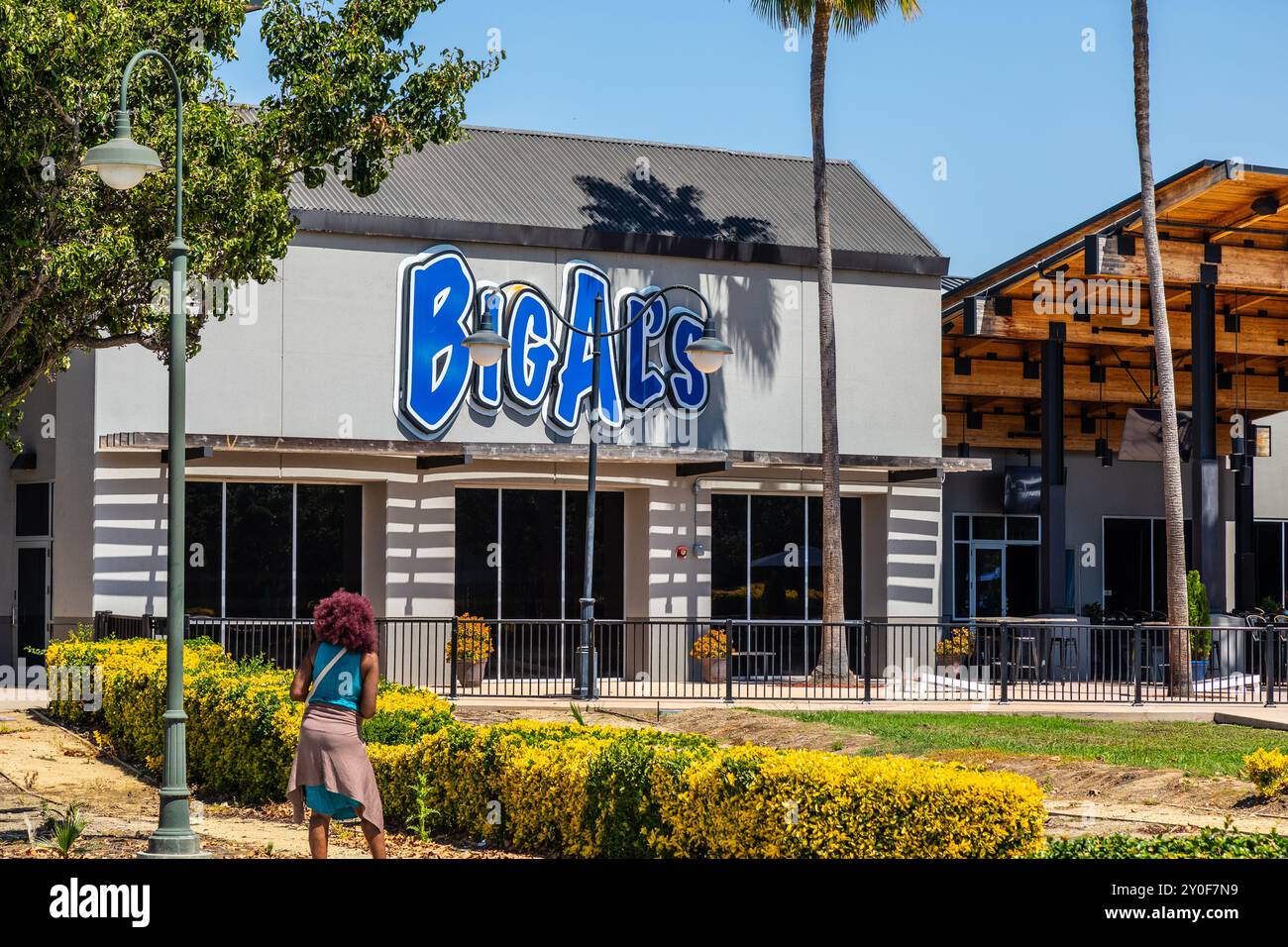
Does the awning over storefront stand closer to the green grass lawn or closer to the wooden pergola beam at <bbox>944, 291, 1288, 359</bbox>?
the wooden pergola beam at <bbox>944, 291, 1288, 359</bbox>

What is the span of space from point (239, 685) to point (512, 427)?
11417 millimetres

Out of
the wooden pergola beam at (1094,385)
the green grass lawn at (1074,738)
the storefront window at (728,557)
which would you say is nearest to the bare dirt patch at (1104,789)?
the green grass lawn at (1074,738)

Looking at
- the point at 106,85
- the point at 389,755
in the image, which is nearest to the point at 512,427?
the point at 106,85

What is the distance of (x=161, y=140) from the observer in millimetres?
15812

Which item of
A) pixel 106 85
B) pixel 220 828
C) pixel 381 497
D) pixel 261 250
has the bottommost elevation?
pixel 220 828

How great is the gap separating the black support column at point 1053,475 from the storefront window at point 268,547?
12682 millimetres

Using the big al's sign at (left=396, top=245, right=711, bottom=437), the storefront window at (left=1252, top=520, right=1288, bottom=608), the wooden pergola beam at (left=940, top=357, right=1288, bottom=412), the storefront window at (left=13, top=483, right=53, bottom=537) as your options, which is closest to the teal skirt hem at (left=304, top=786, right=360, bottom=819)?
the big al's sign at (left=396, top=245, right=711, bottom=437)

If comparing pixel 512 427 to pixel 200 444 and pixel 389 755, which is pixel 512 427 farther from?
pixel 389 755

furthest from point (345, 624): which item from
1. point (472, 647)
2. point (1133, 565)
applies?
point (1133, 565)

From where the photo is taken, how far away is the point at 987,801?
9.38 meters

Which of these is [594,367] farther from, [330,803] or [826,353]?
[330,803]

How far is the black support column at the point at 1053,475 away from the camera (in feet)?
98.1

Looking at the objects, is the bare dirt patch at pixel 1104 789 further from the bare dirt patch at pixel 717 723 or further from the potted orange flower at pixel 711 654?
the potted orange flower at pixel 711 654

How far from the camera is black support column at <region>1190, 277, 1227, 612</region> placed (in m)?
28.1
